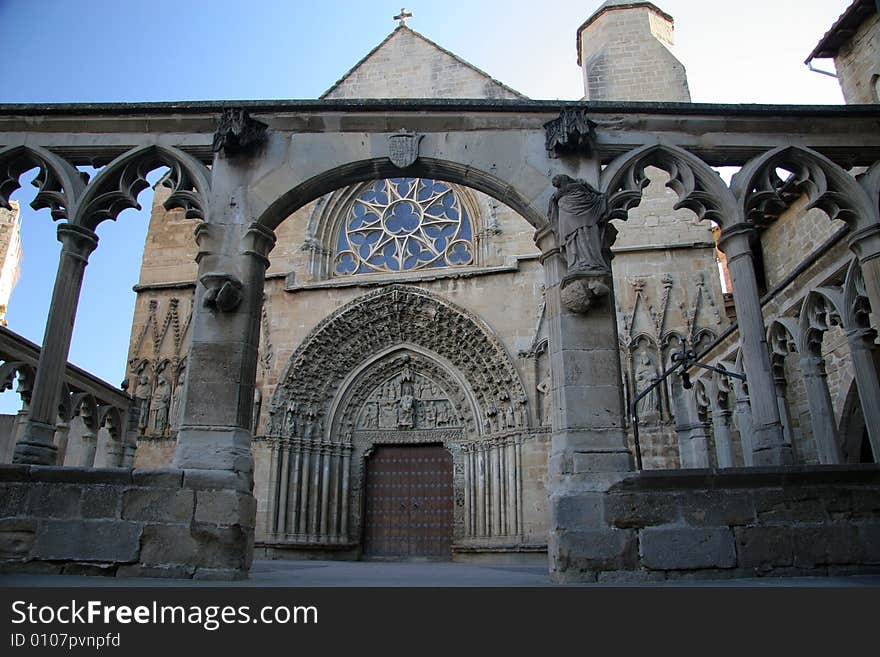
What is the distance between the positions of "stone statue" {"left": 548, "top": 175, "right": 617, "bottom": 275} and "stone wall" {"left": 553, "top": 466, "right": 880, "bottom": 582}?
1.77 meters

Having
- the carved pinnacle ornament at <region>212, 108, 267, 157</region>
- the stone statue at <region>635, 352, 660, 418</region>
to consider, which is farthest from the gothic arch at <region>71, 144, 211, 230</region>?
the stone statue at <region>635, 352, 660, 418</region>

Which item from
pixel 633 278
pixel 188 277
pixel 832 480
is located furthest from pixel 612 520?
pixel 188 277

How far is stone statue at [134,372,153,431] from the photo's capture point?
13.7m

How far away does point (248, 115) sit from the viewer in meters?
6.34

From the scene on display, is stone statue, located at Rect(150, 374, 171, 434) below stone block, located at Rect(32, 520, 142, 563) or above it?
above

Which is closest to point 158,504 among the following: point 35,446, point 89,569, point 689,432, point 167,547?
point 167,547

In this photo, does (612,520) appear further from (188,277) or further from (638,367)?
(188,277)

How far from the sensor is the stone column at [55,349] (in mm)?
5523

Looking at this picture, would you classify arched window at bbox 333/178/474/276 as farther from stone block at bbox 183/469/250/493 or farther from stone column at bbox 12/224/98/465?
stone block at bbox 183/469/250/493

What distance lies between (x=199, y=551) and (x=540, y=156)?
14.6 ft

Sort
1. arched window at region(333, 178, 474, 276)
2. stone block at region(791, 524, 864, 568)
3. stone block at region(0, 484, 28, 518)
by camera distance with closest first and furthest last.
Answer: stone block at region(791, 524, 864, 568) → stone block at region(0, 484, 28, 518) → arched window at region(333, 178, 474, 276)

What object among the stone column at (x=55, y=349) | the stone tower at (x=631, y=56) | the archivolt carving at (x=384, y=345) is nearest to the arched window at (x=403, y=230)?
the archivolt carving at (x=384, y=345)

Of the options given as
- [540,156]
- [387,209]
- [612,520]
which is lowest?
[612,520]

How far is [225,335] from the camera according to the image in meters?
5.82
